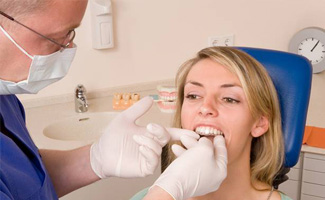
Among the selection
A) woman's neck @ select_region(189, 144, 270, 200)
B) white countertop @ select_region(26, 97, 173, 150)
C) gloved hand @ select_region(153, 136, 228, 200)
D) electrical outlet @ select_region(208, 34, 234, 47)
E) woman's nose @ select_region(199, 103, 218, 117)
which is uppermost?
electrical outlet @ select_region(208, 34, 234, 47)

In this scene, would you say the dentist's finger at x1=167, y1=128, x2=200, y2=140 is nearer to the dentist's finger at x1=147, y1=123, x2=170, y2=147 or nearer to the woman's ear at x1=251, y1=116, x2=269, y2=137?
the dentist's finger at x1=147, y1=123, x2=170, y2=147

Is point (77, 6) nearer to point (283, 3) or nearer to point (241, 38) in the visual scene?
point (241, 38)

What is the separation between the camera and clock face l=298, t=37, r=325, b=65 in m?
2.77

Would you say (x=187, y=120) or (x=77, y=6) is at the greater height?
(x=77, y=6)

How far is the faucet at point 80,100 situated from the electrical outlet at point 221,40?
943 mm

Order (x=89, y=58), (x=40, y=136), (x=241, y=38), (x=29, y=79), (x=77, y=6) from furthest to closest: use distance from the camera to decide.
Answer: (x=241, y=38), (x=89, y=58), (x=40, y=136), (x=29, y=79), (x=77, y=6)

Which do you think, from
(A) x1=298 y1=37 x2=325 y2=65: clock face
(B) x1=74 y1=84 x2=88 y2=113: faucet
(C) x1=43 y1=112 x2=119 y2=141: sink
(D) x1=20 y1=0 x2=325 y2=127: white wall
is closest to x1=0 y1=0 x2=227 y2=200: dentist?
(C) x1=43 y1=112 x2=119 y2=141: sink

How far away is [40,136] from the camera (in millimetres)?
1961

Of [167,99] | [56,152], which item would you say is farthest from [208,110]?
[167,99]

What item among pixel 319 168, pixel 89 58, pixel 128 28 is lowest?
pixel 319 168

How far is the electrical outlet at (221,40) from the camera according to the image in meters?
2.78

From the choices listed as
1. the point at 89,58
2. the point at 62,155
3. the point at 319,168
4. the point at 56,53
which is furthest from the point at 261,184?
the point at 89,58

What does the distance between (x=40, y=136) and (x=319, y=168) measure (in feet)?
4.45

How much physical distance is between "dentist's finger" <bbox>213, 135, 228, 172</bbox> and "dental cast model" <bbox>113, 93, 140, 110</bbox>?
1.00 metres
